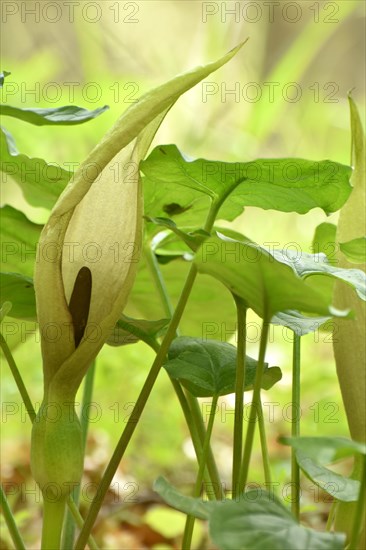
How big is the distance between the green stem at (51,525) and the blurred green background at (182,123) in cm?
22

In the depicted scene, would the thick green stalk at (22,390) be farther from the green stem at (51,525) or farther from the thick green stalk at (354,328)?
the thick green stalk at (354,328)

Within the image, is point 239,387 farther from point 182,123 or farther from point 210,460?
point 182,123

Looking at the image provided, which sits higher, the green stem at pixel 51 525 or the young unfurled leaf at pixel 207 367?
the young unfurled leaf at pixel 207 367

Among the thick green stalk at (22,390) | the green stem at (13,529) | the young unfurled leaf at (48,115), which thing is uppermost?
the young unfurled leaf at (48,115)

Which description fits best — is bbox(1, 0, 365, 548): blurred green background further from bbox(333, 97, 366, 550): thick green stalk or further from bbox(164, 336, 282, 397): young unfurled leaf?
bbox(164, 336, 282, 397): young unfurled leaf

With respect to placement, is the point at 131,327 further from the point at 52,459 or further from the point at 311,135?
the point at 311,135

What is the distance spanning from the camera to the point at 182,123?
1.65 metres

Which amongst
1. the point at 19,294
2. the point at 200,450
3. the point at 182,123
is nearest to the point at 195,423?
the point at 200,450

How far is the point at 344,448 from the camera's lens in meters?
0.25

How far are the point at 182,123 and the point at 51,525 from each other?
1.37m

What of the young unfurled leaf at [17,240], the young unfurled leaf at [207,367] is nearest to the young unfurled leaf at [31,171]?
the young unfurled leaf at [17,240]

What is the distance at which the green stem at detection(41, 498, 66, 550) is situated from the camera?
0.36m

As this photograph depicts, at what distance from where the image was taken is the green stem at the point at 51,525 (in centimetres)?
36

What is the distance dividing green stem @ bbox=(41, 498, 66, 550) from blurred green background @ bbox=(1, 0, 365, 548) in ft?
0.72
